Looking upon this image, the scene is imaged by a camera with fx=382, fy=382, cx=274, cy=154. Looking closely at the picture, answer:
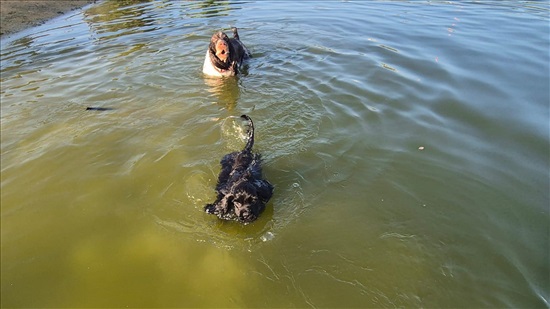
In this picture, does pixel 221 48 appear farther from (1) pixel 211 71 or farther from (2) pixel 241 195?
(2) pixel 241 195

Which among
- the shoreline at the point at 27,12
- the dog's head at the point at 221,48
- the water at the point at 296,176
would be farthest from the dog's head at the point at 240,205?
the shoreline at the point at 27,12

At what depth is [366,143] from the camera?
19.7 ft

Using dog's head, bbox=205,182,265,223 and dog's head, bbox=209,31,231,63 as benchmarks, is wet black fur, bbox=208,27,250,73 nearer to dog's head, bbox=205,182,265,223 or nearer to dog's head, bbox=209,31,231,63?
dog's head, bbox=209,31,231,63

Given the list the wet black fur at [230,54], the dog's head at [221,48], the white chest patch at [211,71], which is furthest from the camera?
the white chest patch at [211,71]

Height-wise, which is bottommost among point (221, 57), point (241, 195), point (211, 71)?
point (241, 195)

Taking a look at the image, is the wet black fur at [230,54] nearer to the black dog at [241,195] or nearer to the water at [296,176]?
the water at [296,176]

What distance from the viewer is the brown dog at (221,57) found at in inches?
341

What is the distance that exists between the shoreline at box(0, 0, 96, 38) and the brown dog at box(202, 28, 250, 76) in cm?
982

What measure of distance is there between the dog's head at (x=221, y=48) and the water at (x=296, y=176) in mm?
588

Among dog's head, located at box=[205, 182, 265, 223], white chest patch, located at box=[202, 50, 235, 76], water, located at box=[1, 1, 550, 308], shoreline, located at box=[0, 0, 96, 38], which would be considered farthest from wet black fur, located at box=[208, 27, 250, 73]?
shoreline, located at box=[0, 0, 96, 38]

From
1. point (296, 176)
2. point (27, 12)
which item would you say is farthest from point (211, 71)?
point (27, 12)

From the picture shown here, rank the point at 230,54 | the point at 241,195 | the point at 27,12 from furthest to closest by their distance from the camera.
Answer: the point at 27,12
the point at 230,54
the point at 241,195

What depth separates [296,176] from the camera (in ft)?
17.6

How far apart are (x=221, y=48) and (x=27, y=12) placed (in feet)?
41.1
